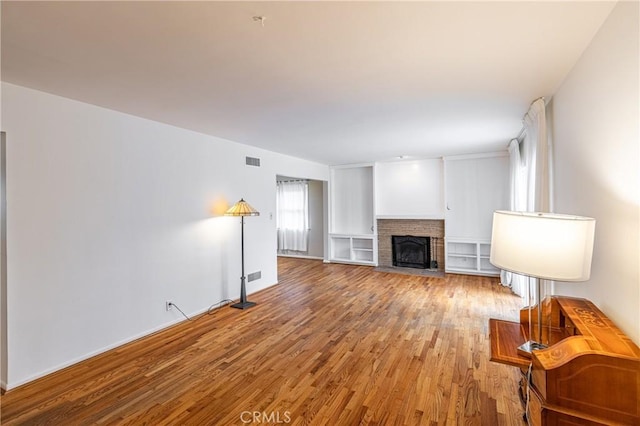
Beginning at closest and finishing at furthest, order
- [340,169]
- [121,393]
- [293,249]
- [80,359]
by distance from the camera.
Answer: [121,393]
[80,359]
[340,169]
[293,249]

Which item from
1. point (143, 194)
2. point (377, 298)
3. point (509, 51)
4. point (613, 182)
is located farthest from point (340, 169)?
point (613, 182)

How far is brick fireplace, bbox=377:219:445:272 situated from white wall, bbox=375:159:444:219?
15 cm

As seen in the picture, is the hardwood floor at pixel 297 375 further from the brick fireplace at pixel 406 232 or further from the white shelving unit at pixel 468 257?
the brick fireplace at pixel 406 232

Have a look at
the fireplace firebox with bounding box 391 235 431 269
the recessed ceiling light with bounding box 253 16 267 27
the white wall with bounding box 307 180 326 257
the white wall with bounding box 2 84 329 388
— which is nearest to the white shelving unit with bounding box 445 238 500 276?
the fireplace firebox with bounding box 391 235 431 269

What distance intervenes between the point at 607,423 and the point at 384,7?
6.65 ft

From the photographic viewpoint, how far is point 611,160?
1588 millimetres

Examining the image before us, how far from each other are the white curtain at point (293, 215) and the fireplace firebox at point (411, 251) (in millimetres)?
2524

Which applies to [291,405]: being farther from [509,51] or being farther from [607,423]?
[509,51]

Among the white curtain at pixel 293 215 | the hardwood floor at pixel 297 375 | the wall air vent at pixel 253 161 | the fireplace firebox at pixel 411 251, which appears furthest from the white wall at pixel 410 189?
the wall air vent at pixel 253 161

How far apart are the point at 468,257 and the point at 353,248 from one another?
2.61 metres

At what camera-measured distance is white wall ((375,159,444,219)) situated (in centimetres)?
654

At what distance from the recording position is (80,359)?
2828 millimetres
